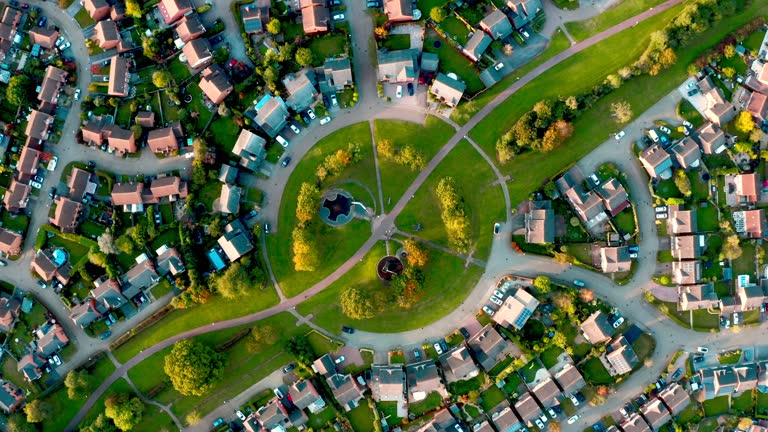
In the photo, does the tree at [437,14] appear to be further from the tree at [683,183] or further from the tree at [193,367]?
the tree at [193,367]

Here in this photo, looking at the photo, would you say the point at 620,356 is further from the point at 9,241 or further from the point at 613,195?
the point at 9,241

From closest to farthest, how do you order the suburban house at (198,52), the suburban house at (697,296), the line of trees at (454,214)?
the line of trees at (454,214) → the suburban house at (198,52) → the suburban house at (697,296)

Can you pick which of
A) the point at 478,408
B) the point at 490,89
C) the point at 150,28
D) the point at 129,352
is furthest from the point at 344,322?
the point at 150,28

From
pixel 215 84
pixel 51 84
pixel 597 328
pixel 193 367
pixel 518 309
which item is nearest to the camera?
pixel 193 367

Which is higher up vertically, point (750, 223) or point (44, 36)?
point (44, 36)

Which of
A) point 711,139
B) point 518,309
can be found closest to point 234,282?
point 518,309

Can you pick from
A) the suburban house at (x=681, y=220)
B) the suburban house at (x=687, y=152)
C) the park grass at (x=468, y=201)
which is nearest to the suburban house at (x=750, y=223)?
the suburban house at (x=681, y=220)
